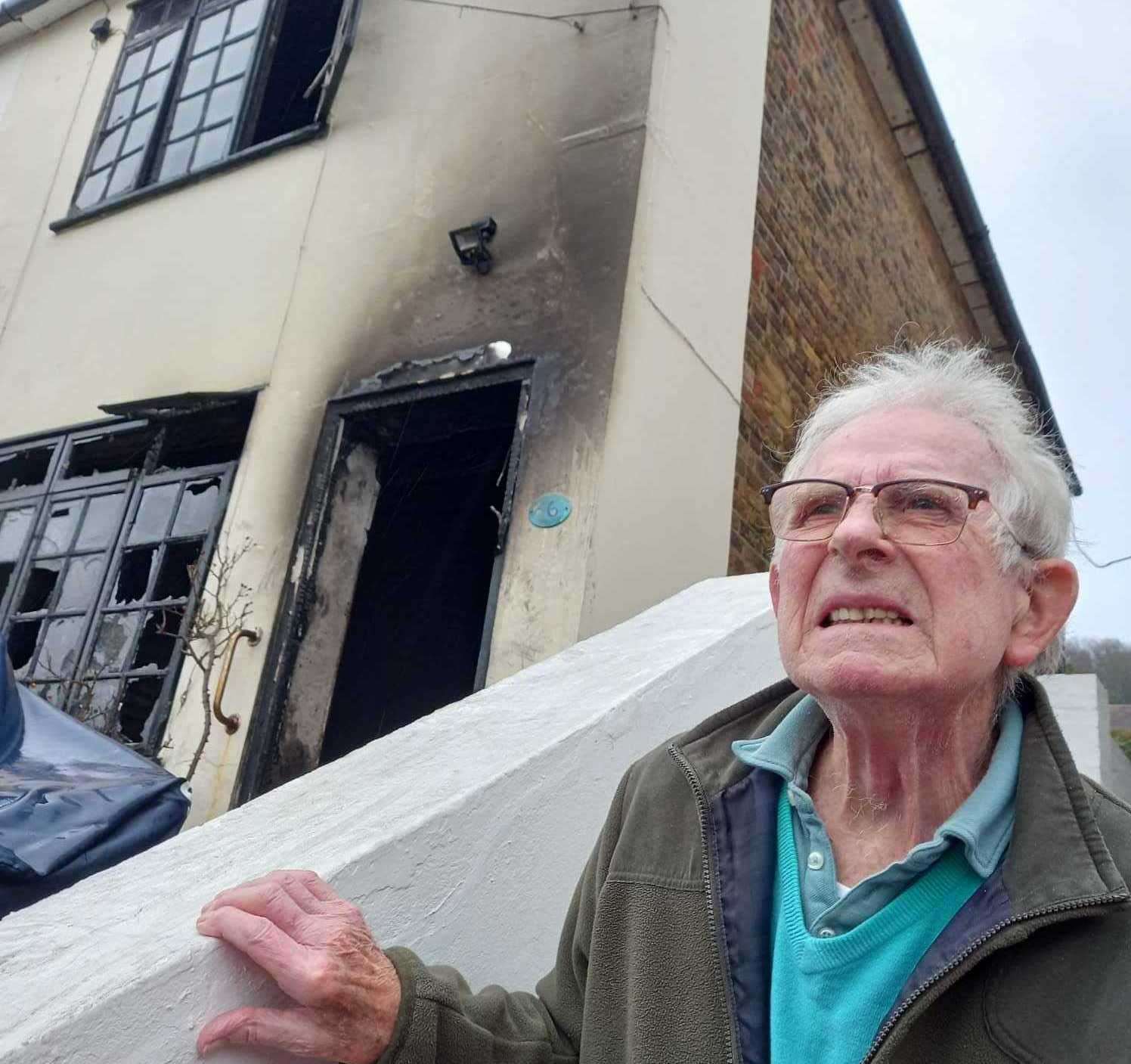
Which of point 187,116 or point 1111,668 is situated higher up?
point 187,116

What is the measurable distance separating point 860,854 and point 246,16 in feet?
22.8

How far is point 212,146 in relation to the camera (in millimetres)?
6402

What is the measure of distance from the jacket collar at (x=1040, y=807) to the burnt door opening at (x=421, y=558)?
244 centimetres

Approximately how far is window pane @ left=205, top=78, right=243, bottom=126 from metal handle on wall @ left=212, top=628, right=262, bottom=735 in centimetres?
360

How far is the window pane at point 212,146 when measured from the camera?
6312 mm

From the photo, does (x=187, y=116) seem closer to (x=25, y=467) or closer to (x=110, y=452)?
(x=110, y=452)

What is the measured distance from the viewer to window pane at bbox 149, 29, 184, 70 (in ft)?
22.8

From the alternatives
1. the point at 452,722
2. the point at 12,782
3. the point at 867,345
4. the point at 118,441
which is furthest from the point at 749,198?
the point at 12,782

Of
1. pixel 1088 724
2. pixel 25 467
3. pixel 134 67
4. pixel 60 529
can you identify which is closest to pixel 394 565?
pixel 60 529

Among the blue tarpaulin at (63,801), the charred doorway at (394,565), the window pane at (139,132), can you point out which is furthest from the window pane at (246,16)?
the blue tarpaulin at (63,801)

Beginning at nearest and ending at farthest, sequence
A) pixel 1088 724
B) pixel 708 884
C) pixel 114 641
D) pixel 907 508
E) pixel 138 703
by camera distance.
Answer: pixel 708 884
pixel 907 508
pixel 1088 724
pixel 138 703
pixel 114 641

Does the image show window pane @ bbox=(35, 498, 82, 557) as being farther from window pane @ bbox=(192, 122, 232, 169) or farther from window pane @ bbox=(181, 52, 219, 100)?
window pane @ bbox=(181, 52, 219, 100)

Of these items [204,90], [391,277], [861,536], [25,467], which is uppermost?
[204,90]

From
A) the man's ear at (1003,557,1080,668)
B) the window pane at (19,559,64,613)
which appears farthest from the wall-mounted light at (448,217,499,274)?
the man's ear at (1003,557,1080,668)
